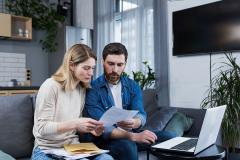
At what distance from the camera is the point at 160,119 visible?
99.4 inches

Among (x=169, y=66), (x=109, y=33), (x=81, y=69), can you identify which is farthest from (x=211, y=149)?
(x=109, y=33)

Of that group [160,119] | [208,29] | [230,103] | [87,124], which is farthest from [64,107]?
[208,29]

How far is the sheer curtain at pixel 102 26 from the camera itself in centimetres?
484

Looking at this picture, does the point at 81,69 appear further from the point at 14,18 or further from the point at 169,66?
the point at 14,18

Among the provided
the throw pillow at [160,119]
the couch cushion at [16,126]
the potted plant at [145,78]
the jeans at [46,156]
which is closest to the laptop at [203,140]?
the jeans at [46,156]

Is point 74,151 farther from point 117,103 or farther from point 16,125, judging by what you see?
point 16,125

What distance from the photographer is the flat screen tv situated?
10.5 feet

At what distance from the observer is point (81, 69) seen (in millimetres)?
1599

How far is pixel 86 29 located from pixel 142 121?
12.2 feet

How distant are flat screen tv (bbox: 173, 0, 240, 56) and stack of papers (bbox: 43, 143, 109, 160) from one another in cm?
231

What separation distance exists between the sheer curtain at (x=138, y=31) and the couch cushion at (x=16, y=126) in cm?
245

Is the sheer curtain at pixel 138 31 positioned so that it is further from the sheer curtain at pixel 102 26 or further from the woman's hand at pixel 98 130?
the woman's hand at pixel 98 130

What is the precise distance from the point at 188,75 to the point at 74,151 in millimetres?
2666

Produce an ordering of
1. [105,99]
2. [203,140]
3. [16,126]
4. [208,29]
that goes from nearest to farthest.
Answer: [203,140] → [105,99] → [16,126] → [208,29]
